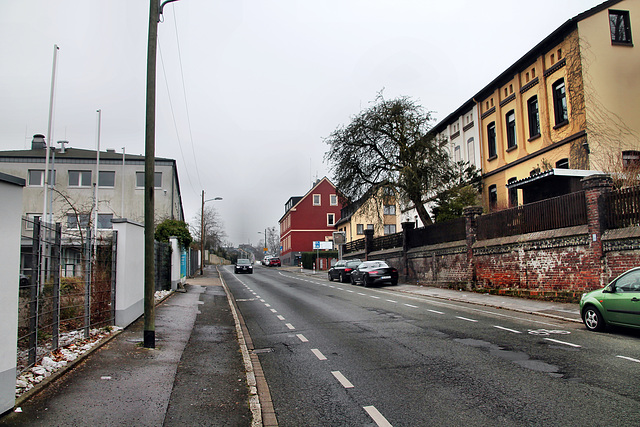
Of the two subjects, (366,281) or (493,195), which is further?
(493,195)

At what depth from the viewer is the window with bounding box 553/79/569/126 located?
22922mm

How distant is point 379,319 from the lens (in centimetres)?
1305

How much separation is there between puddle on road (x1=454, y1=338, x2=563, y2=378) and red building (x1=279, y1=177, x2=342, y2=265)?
67.8 meters

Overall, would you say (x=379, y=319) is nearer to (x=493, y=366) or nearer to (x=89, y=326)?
(x=493, y=366)

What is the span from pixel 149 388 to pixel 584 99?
21.6 metres

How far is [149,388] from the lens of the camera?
613 centimetres

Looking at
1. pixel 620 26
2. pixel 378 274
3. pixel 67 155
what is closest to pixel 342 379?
pixel 378 274

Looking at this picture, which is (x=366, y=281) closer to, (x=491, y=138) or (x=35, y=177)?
(x=491, y=138)

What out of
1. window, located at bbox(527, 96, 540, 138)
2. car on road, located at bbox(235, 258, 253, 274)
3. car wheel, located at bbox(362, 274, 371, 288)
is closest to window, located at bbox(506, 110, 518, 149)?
window, located at bbox(527, 96, 540, 138)

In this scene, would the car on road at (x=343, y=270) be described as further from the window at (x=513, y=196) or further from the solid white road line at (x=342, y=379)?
the solid white road line at (x=342, y=379)

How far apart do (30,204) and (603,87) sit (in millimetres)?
38637

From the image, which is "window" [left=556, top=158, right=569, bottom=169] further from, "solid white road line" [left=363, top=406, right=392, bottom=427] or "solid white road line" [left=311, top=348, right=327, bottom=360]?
"solid white road line" [left=363, top=406, right=392, bottom=427]

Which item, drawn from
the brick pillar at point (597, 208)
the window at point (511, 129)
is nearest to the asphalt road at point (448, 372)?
the brick pillar at point (597, 208)

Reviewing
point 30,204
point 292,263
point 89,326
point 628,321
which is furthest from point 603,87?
point 292,263
